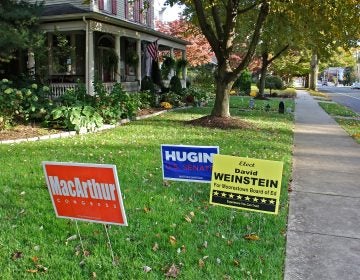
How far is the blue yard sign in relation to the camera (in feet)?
15.5

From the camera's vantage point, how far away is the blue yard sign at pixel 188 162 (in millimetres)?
4738

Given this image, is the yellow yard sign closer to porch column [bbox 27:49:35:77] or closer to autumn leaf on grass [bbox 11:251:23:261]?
autumn leaf on grass [bbox 11:251:23:261]

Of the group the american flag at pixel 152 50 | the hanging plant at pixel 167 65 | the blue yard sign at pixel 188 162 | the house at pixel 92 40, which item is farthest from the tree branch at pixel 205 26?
the hanging plant at pixel 167 65

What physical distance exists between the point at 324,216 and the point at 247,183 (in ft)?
5.01

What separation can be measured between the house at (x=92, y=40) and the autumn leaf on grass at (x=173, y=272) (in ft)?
34.3

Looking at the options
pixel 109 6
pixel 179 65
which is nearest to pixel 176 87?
pixel 179 65

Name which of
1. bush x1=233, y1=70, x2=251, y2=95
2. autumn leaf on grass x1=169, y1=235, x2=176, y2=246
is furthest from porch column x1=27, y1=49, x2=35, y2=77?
bush x1=233, y1=70, x2=251, y2=95

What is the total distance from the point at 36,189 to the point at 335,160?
5.88m

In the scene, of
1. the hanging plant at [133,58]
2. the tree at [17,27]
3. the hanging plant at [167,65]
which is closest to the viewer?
the tree at [17,27]

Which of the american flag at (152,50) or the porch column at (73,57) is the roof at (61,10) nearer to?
the porch column at (73,57)

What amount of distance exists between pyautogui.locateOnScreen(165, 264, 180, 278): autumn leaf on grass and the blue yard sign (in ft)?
4.48

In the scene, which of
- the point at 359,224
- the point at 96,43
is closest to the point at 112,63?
the point at 96,43

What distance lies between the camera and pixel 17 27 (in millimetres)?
13867

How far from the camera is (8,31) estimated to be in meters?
12.7
